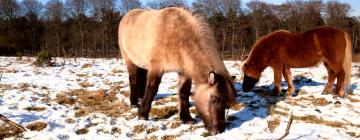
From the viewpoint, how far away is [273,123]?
259 inches

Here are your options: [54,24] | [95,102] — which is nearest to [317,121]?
[95,102]

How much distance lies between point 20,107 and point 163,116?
2.93 metres

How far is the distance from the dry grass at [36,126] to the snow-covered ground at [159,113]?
74mm

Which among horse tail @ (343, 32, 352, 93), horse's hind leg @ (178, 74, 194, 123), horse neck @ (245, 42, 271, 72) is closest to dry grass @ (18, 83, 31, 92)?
horse's hind leg @ (178, 74, 194, 123)

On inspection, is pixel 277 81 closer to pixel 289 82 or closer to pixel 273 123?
pixel 289 82

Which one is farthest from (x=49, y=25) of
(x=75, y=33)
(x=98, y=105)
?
(x=98, y=105)

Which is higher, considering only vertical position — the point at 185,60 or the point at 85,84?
the point at 185,60

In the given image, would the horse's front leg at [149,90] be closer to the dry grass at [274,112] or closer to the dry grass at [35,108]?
the dry grass at [35,108]

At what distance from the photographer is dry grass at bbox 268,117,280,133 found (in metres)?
6.33

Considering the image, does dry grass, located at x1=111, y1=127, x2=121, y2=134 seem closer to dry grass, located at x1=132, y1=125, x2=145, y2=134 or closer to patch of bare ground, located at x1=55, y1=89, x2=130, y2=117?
dry grass, located at x1=132, y1=125, x2=145, y2=134

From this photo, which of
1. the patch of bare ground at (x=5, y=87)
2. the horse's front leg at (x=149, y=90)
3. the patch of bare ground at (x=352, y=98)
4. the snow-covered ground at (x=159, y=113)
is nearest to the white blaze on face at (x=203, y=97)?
the snow-covered ground at (x=159, y=113)

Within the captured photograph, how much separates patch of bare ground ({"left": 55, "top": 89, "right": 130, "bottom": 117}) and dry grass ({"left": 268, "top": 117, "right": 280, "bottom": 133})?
2937 mm

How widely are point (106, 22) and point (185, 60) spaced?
26.6m

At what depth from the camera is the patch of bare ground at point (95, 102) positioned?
24.8 feet
